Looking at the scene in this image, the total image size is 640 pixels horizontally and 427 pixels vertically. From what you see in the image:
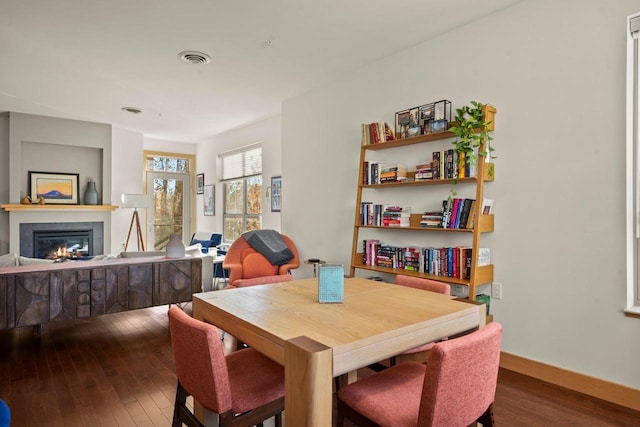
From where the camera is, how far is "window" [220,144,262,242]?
6.70 meters

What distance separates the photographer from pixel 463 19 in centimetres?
323

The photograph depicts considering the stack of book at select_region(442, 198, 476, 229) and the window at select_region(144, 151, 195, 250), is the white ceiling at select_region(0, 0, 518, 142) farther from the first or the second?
the window at select_region(144, 151, 195, 250)

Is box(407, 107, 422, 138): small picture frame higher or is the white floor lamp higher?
box(407, 107, 422, 138): small picture frame

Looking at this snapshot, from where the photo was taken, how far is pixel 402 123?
3559 millimetres

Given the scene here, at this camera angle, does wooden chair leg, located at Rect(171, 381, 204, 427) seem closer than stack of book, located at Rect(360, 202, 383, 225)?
Yes

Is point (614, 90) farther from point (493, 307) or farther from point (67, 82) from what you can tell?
point (67, 82)

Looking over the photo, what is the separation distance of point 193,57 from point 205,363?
138 inches

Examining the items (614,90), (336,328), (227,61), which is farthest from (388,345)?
(227,61)

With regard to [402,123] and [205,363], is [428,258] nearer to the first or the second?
[402,123]

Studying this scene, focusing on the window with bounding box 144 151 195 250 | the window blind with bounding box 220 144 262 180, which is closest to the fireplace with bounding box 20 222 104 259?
Answer: the window with bounding box 144 151 195 250

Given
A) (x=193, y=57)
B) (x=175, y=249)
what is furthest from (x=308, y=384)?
(x=193, y=57)

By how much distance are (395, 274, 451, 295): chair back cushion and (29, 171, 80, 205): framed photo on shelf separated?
6.67 meters

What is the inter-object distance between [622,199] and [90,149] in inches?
311

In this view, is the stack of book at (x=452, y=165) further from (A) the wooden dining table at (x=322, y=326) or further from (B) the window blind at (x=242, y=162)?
(B) the window blind at (x=242, y=162)
